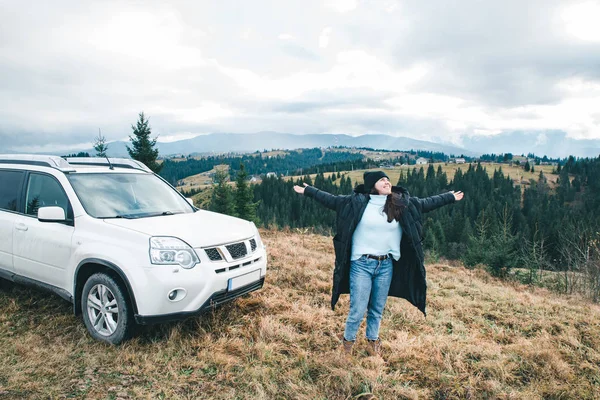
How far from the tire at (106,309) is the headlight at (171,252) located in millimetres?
658

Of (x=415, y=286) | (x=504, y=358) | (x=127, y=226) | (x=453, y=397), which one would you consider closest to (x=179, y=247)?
(x=127, y=226)

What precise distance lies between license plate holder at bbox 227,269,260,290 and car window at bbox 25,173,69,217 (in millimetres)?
2504

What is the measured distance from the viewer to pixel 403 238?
414 centimetres

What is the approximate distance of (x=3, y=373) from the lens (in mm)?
3664

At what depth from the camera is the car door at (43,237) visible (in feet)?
14.7

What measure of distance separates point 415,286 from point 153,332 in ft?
11.5

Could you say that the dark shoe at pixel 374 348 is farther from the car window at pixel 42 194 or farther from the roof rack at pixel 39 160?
the roof rack at pixel 39 160

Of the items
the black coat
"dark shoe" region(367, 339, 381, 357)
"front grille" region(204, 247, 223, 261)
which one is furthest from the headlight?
"dark shoe" region(367, 339, 381, 357)

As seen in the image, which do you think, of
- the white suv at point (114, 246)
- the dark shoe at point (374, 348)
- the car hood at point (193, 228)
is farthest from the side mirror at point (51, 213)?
the dark shoe at point (374, 348)

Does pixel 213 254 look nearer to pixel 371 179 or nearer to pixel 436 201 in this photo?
pixel 371 179

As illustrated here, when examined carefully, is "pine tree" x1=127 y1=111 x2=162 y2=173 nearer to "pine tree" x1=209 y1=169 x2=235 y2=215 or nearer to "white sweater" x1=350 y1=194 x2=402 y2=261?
"pine tree" x1=209 y1=169 x2=235 y2=215

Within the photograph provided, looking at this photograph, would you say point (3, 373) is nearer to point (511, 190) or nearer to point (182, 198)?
point (182, 198)

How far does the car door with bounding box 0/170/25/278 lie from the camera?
16.6 feet

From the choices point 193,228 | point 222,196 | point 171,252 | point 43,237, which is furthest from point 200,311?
point 222,196
